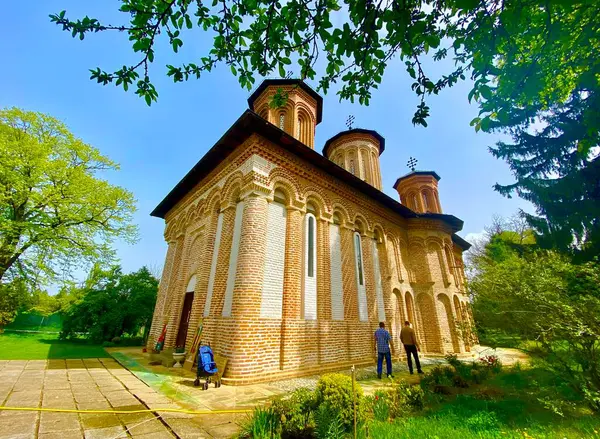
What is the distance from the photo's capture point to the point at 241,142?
29.0 ft

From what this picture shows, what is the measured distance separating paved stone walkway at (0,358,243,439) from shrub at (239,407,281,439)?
1.00 ft

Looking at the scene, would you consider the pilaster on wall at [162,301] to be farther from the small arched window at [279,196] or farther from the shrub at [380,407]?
the shrub at [380,407]

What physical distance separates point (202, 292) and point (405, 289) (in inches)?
388

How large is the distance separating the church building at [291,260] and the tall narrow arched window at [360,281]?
58 mm

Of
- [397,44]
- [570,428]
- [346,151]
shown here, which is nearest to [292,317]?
[570,428]

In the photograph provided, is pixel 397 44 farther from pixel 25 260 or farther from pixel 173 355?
pixel 25 260

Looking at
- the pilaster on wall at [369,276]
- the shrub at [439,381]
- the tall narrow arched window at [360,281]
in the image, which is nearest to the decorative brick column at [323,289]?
the tall narrow arched window at [360,281]

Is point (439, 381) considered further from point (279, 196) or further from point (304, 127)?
point (304, 127)

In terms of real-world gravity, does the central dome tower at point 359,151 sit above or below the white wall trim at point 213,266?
above

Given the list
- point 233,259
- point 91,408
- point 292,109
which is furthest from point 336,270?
point 292,109

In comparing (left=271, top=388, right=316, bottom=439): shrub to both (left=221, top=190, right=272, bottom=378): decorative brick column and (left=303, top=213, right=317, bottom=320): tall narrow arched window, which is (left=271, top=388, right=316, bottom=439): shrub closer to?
(left=221, top=190, right=272, bottom=378): decorative brick column

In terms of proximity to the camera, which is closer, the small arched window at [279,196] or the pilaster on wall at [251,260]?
the pilaster on wall at [251,260]

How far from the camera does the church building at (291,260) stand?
691 centimetres

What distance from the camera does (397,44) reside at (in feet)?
9.76
